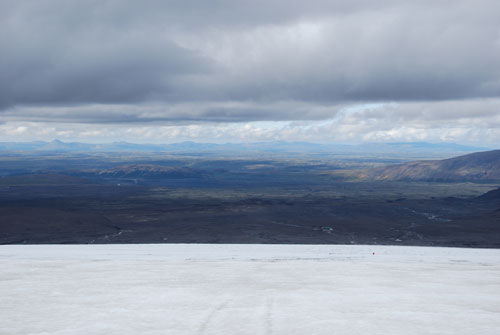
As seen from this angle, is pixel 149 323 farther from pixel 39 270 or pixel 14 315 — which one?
pixel 39 270

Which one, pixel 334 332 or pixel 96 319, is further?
pixel 96 319

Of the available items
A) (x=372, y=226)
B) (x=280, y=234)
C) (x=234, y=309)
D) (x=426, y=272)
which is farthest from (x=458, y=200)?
(x=234, y=309)

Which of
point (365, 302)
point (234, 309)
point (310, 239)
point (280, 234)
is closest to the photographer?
point (234, 309)

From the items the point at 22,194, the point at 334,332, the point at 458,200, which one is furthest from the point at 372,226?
the point at 22,194

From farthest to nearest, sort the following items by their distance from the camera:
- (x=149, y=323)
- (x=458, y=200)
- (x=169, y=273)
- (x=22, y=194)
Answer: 1. (x=22, y=194)
2. (x=458, y=200)
3. (x=169, y=273)
4. (x=149, y=323)

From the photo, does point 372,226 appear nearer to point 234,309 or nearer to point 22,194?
point 234,309

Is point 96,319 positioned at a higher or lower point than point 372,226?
higher
